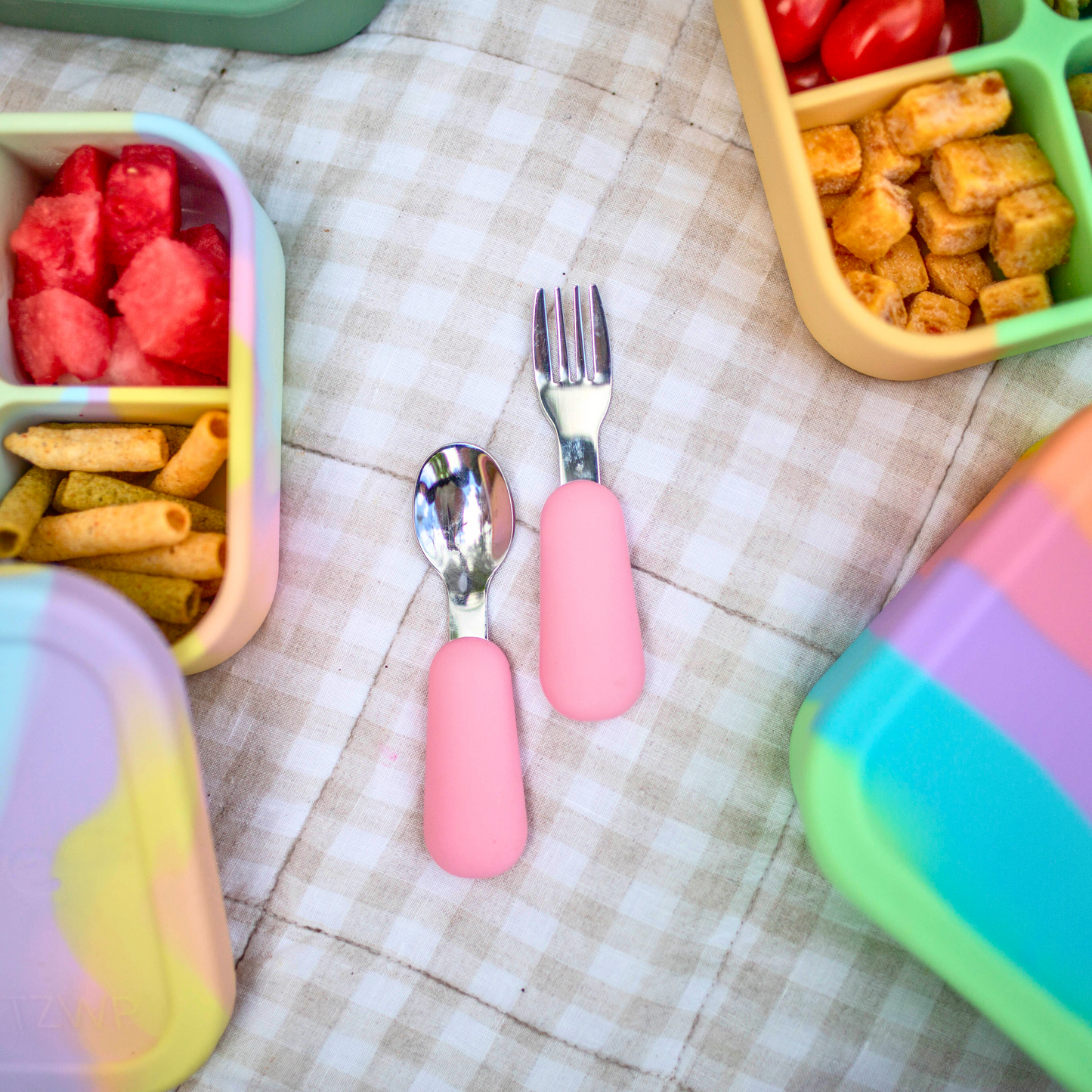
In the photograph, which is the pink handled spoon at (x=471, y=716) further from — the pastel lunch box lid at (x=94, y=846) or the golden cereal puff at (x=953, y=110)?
the golden cereal puff at (x=953, y=110)

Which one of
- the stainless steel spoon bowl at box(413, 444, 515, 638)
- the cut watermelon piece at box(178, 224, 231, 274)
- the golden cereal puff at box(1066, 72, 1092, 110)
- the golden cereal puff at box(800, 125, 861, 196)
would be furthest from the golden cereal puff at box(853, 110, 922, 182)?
the cut watermelon piece at box(178, 224, 231, 274)

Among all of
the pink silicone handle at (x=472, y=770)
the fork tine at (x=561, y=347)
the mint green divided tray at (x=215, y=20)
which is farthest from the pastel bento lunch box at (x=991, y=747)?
the mint green divided tray at (x=215, y=20)

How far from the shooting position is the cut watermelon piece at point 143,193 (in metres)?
0.60

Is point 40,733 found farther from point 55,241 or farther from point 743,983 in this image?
point 743,983

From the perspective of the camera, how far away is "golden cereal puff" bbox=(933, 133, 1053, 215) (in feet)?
1.97

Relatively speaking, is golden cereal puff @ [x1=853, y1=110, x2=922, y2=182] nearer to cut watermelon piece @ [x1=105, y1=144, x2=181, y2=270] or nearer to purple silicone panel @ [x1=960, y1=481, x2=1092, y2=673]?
purple silicone panel @ [x1=960, y1=481, x2=1092, y2=673]

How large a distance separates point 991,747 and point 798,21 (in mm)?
548

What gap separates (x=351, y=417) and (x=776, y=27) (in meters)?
0.45

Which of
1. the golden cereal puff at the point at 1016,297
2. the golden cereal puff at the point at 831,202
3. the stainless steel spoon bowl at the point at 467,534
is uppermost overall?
the golden cereal puff at the point at 831,202

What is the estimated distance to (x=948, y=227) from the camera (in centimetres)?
62

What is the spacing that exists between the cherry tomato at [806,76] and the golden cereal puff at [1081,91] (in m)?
0.18

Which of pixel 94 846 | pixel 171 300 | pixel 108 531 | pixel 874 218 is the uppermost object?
pixel 874 218

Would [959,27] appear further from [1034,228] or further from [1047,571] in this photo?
[1047,571]

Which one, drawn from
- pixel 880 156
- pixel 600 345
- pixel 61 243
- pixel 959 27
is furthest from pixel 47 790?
pixel 959 27
